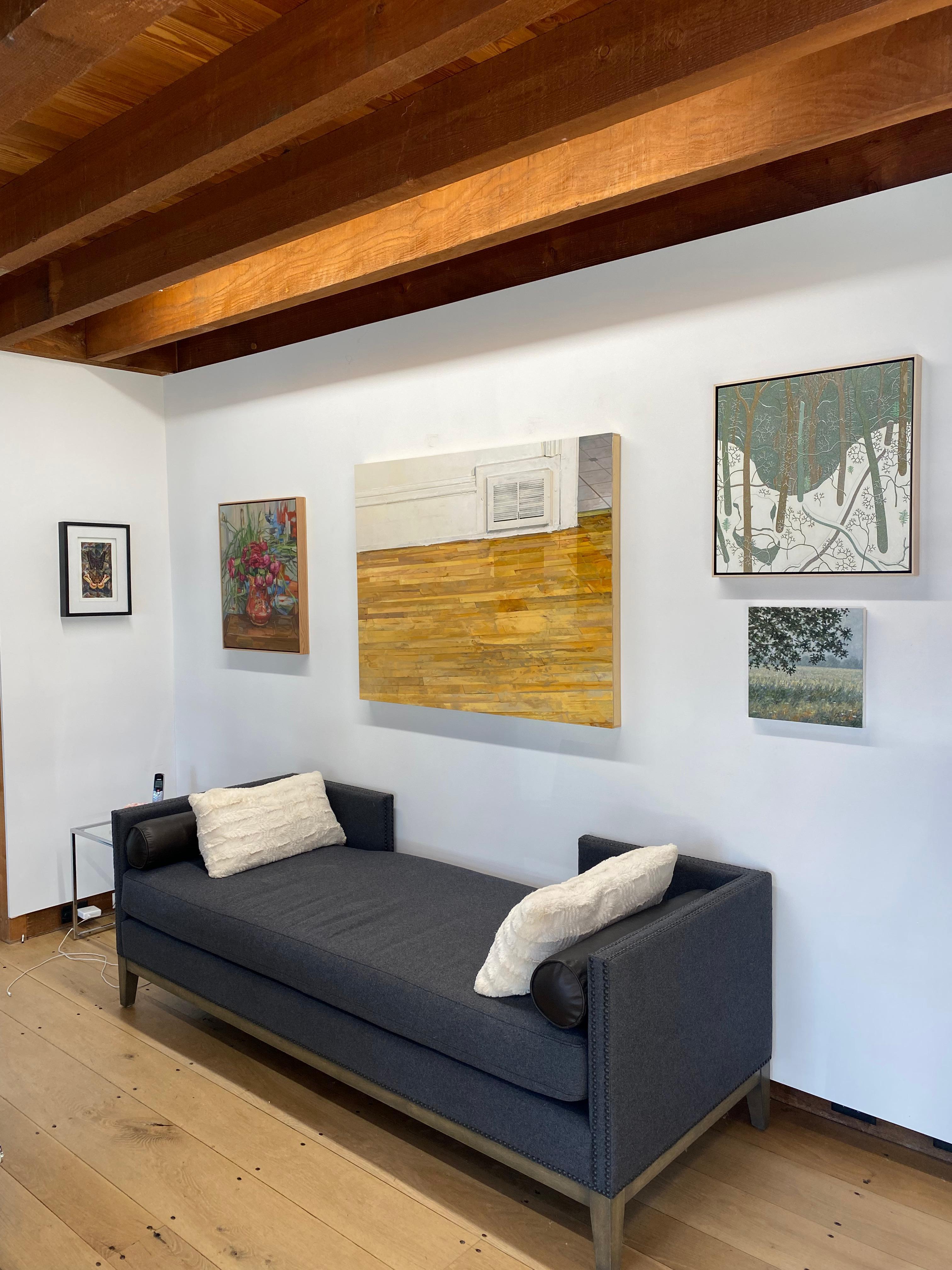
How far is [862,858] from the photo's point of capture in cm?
256

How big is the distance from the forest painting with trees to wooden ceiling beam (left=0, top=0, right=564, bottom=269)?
1277mm

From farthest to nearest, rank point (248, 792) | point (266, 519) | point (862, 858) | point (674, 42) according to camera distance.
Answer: point (266, 519) < point (248, 792) < point (862, 858) < point (674, 42)

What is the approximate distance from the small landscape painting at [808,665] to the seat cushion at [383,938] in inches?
41.6

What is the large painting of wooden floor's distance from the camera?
9.91ft

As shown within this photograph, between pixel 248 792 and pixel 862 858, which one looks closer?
pixel 862 858

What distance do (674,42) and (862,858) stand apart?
2006mm

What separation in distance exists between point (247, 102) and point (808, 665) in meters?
1.97

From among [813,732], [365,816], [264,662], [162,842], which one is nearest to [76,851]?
[162,842]

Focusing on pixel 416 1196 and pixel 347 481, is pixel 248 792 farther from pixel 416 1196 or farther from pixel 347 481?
pixel 416 1196

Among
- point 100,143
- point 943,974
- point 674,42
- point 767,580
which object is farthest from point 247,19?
point 943,974

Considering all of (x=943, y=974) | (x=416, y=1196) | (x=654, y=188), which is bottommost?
(x=416, y=1196)

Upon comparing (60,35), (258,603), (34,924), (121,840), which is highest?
(60,35)

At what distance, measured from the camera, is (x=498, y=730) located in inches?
132

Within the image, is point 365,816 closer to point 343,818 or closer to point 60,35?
point 343,818
